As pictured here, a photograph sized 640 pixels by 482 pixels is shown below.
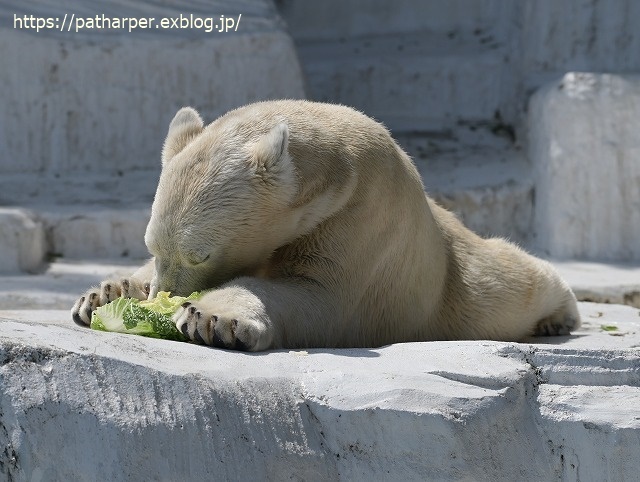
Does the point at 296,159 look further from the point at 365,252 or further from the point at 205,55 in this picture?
the point at 205,55

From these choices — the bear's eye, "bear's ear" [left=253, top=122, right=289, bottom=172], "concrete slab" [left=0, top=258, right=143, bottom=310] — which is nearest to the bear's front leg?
the bear's eye

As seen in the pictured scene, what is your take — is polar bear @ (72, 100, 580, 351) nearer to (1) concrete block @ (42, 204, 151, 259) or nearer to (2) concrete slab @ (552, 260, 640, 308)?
(2) concrete slab @ (552, 260, 640, 308)

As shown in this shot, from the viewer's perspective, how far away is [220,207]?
4312mm

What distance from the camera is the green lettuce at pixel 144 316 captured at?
164 inches

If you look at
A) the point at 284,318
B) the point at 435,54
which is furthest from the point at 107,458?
the point at 435,54

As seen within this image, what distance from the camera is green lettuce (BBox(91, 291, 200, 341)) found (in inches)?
164

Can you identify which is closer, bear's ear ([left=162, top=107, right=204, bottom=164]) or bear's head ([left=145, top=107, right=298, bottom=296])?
bear's head ([left=145, top=107, right=298, bottom=296])

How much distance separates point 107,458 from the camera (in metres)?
3.29

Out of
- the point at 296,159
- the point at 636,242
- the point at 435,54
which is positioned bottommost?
the point at 636,242

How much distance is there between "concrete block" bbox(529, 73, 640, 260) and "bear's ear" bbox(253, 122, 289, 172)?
18.2 ft

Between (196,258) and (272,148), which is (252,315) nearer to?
(196,258)

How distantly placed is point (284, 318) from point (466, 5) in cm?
872

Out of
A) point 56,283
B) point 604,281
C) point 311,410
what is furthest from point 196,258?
point 604,281

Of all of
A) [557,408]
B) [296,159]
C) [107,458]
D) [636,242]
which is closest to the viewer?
[107,458]
